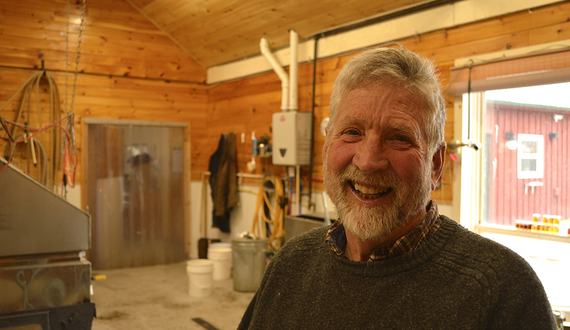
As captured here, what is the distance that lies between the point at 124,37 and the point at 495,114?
15.9 ft

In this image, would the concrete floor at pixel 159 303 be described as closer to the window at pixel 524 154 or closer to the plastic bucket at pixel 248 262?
the plastic bucket at pixel 248 262

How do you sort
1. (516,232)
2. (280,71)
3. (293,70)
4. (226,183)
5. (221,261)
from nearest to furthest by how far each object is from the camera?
(516,232) < (293,70) < (280,71) < (221,261) < (226,183)

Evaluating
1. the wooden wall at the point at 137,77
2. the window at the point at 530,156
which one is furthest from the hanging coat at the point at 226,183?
the window at the point at 530,156

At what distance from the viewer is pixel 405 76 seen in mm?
1101

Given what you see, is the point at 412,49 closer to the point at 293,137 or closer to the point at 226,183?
the point at 293,137

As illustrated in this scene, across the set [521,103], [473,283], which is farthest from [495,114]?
[473,283]

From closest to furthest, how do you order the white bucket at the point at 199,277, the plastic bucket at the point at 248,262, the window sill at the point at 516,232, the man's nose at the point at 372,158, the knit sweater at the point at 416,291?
1. the knit sweater at the point at 416,291
2. the man's nose at the point at 372,158
3. the window sill at the point at 516,232
4. the white bucket at the point at 199,277
5. the plastic bucket at the point at 248,262

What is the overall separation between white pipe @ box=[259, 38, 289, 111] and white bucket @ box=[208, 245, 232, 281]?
1.83 metres

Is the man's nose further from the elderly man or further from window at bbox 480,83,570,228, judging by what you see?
window at bbox 480,83,570,228

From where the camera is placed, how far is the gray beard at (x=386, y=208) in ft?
3.60

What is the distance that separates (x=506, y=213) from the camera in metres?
3.72

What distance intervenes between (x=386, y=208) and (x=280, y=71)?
4.54m

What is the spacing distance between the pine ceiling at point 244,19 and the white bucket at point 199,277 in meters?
2.58

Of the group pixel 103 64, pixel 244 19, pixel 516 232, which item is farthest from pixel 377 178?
pixel 103 64
